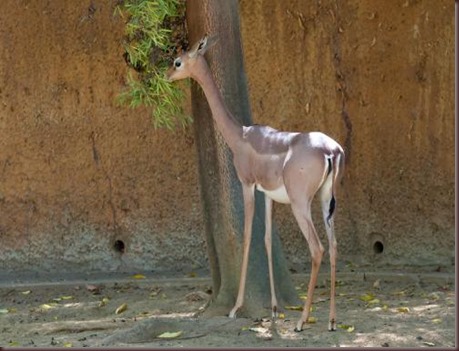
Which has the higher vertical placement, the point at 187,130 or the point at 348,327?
the point at 187,130

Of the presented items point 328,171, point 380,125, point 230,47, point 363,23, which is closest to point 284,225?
point 380,125

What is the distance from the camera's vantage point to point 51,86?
11312mm

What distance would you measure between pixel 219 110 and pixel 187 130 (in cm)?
324

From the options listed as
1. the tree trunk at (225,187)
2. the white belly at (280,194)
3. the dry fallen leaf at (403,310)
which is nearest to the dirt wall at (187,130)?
the dry fallen leaf at (403,310)

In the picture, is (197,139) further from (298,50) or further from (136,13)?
(298,50)

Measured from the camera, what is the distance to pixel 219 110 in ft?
26.1

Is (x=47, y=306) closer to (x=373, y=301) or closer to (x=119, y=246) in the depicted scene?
(x=119, y=246)

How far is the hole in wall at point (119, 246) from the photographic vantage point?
36.9 feet

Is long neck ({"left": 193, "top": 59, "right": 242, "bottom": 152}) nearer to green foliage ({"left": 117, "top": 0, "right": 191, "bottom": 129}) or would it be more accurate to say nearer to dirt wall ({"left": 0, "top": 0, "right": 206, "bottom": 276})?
green foliage ({"left": 117, "top": 0, "right": 191, "bottom": 129})

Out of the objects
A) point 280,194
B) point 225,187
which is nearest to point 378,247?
point 225,187

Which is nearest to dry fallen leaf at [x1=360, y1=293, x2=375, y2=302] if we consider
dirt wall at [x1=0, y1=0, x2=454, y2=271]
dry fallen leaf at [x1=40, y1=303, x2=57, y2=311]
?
dirt wall at [x1=0, y1=0, x2=454, y2=271]

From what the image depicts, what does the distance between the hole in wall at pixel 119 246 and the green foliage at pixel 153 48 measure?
2.83 metres

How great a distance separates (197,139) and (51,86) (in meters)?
3.19

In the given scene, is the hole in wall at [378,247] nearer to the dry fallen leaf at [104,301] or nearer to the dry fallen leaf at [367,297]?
the dry fallen leaf at [367,297]
